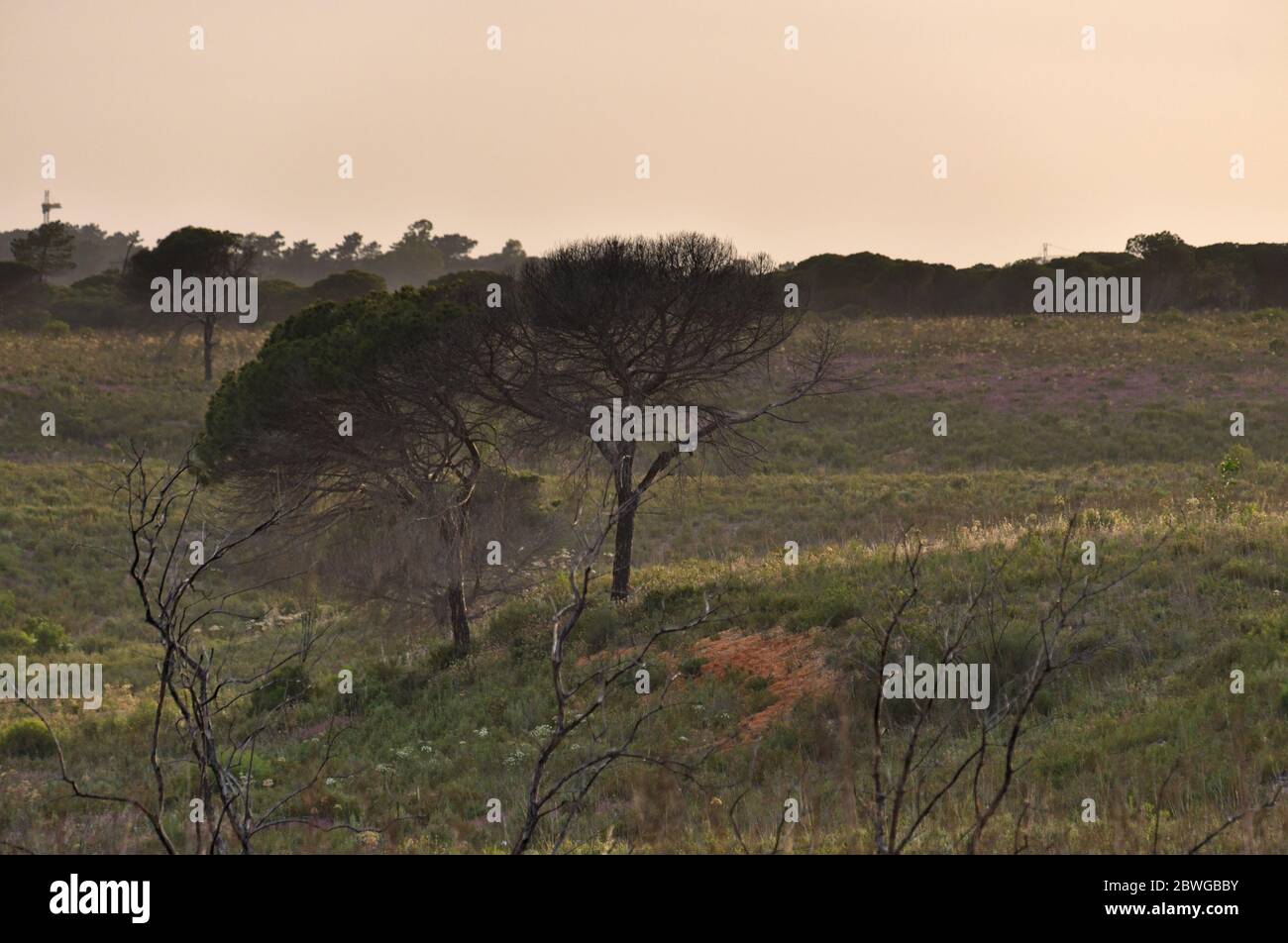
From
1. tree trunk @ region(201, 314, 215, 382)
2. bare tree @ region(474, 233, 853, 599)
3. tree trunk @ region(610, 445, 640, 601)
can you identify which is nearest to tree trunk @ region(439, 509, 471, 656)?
bare tree @ region(474, 233, 853, 599)

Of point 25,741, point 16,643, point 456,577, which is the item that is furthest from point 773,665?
point 16,643

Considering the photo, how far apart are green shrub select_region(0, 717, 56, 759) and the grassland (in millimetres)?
440

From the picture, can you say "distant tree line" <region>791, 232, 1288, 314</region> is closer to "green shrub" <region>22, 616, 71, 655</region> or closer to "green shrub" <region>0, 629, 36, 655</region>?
"green shrub" <region>22, 616, 71, 655</region>

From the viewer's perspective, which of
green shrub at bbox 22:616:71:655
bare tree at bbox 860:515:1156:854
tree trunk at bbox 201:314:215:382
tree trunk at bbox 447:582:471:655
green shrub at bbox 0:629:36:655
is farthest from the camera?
tree trunk at bbox 201:314:215:382

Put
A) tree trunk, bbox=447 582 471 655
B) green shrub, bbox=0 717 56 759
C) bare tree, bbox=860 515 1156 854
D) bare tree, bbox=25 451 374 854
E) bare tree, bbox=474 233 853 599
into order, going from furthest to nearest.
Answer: tree trunk, bbox=447 582 471 655 < bare tree, bbox=474 233 853 599 < green shrub, bbox=0 717 56 759 < bare tree, bbox=860 515 1156 854 < bare tree, bbox=25 451 374 854

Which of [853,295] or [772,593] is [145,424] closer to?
[772,593]

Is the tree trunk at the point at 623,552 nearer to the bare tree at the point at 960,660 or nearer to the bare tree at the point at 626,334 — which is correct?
the bare tree at the point at 626,334

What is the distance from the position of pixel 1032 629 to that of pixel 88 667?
18743 mm

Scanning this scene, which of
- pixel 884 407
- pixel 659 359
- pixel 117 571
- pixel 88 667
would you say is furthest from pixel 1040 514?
pixel 117 571

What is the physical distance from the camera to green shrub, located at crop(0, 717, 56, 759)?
66.8 feet

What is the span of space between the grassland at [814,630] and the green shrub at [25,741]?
44 cm

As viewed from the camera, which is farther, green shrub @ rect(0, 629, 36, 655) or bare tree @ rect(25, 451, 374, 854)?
green shrub @ rect(0, 629, 36, 655)

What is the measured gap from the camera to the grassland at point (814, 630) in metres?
11.1

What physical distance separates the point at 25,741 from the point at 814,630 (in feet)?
42.9
